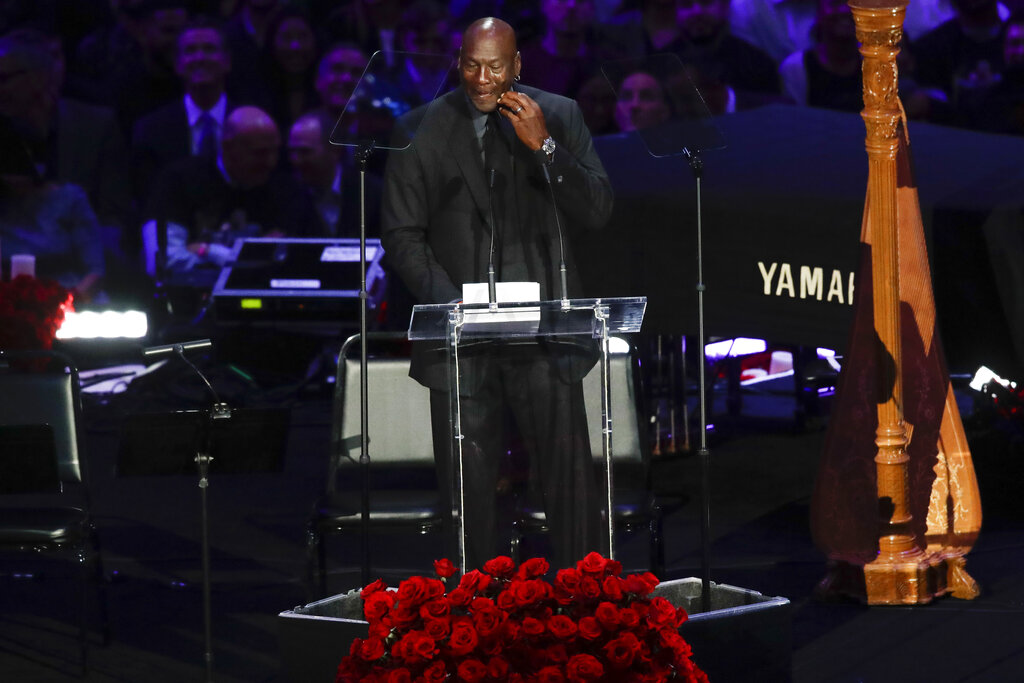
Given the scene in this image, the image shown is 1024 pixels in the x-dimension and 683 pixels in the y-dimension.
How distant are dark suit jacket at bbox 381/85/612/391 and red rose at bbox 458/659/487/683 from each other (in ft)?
3.40

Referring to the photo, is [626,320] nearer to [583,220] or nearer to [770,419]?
[583,220]

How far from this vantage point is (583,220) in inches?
149

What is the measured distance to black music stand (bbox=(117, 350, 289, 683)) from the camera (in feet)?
12.6

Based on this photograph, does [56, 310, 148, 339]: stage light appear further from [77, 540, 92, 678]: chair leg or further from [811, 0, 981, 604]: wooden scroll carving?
[811, 0, 981, 604]: wooden scroll carving

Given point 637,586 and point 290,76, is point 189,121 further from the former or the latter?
point 637,586

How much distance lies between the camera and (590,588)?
2.97m

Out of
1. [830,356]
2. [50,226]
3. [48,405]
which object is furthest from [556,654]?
[50,226]

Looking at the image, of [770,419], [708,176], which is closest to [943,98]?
Result: [770,419]

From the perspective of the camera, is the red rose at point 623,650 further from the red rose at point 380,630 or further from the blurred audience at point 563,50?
the blurred audience at point 563,50

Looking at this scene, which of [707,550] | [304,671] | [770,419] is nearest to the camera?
[304,671]

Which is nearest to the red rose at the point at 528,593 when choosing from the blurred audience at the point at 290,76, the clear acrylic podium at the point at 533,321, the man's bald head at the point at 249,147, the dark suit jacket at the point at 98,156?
the clear acrylic podium at the point at 533,321

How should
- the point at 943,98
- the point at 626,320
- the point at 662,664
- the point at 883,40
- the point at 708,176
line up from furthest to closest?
the point at 943,98 < the point at 708,176 < the point at 883,40 < the point at 626,320 < the point at 662,664

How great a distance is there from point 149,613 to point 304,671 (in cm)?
126

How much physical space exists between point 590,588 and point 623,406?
1.81 m
